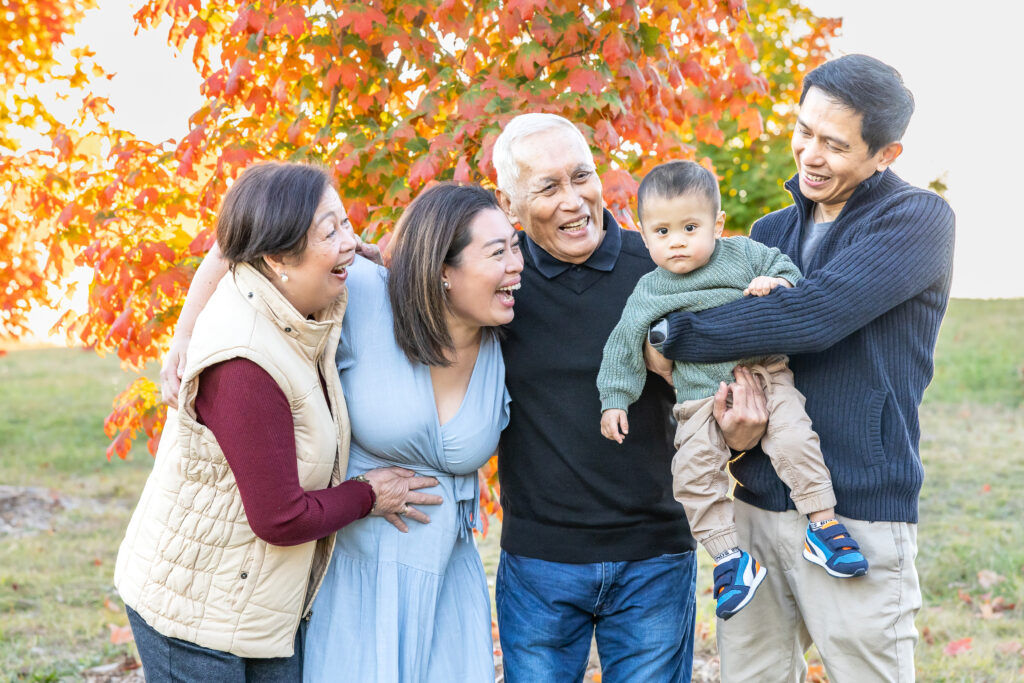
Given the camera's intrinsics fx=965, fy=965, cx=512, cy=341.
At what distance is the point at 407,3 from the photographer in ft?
11.3

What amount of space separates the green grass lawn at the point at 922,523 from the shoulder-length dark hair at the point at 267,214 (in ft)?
10.9

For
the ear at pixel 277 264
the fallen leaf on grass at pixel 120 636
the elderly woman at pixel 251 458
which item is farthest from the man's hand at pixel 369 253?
the fallen leaf on grass at pixel 120 636

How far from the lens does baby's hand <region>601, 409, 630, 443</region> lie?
255 centimetres

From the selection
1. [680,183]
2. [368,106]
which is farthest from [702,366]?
[368,106]

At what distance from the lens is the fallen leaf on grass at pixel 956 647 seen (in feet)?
15.9

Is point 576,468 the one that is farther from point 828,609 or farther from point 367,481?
point 828,609

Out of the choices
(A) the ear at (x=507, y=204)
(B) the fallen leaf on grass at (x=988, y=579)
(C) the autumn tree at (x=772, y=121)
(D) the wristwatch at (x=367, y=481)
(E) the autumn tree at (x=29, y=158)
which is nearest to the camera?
(D) the wristwatch at (x=367, y=481)

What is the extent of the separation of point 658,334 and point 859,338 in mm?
495

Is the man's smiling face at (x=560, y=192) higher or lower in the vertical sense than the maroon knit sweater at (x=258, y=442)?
higher

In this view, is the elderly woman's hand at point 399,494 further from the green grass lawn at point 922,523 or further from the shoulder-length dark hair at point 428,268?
the green grass lawn at point 922,523

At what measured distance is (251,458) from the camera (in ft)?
7.02

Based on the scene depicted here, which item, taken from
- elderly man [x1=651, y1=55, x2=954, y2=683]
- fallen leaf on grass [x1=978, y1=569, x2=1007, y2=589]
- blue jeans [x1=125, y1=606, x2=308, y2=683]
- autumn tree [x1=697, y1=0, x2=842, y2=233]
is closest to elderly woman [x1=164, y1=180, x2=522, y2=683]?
blue jeans [x1=125, y1=606, x2=308, y2=683]

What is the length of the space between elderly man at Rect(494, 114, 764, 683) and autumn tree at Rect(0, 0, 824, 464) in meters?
0.54

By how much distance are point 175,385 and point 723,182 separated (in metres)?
9.29
